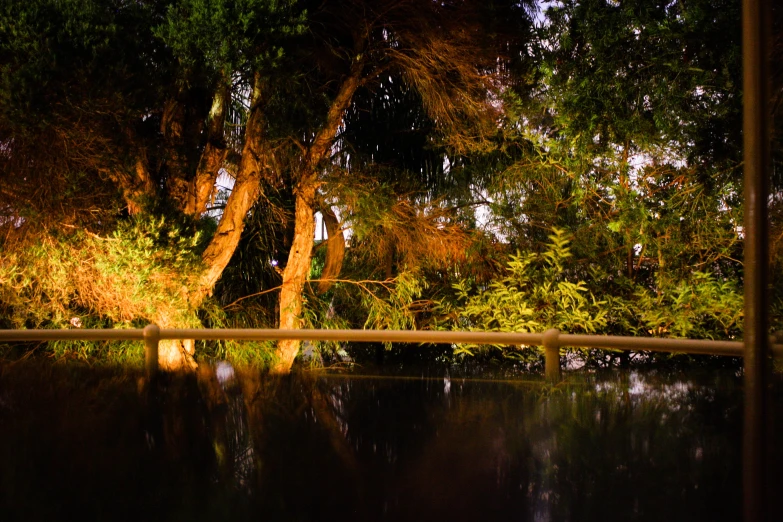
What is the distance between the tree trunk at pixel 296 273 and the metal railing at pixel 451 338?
560 centimetres

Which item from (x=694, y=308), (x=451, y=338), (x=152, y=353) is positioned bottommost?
(x=152, y=353)

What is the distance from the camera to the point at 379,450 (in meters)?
5.34

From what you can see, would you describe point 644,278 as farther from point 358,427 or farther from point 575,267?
point 358,427

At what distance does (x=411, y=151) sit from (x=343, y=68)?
2125 mm

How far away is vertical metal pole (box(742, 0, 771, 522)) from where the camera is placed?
148 inches

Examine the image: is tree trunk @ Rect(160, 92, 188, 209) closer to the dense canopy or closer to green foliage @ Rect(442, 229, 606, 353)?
the dense canopy

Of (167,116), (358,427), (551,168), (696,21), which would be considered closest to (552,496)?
(358,427)

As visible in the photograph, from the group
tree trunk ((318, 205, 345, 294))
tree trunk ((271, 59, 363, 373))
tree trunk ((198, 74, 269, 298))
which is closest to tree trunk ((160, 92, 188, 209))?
tree trunk ((198, 74, 269, 298))

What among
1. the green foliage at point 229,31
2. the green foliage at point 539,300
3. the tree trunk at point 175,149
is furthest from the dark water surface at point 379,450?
the tree trunk at point 175,149

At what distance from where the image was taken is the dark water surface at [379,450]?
4.54 metres

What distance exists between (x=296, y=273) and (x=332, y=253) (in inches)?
46.5

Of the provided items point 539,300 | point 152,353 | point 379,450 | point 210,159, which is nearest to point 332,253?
point 210,159

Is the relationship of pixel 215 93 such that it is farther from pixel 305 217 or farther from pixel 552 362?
pixel 552 362

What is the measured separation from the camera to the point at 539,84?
12.3 m
